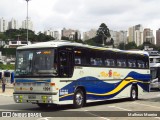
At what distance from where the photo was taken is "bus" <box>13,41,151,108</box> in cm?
1728

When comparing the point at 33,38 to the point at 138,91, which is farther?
the point at 33,38

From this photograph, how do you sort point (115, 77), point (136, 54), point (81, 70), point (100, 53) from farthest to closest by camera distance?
point (136, 54)
point (115, 77)
point (100, 53)
point (81, 70)

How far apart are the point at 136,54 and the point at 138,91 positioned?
2.34 metres

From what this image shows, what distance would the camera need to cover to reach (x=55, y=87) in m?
17.2

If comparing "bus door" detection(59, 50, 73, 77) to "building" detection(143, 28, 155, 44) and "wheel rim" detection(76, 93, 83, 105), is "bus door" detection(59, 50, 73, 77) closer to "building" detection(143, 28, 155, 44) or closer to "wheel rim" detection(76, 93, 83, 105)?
"wheel rim" detection(76, 93, 83, 105)

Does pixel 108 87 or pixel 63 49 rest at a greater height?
pixel 63 49

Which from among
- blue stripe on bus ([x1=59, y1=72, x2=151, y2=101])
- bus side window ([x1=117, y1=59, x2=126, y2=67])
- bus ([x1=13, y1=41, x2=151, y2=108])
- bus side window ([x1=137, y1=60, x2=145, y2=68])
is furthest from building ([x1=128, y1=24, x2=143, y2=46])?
bus ([x1=13, y1=41, x2=151, y2=108])

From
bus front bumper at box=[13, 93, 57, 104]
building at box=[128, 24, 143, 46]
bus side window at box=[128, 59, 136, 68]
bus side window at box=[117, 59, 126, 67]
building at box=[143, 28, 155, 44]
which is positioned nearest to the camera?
bus front bumper at box=[13, 93, 57, 104]

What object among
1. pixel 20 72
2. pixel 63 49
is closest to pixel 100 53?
pixel 63 49

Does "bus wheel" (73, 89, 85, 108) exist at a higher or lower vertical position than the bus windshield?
lower

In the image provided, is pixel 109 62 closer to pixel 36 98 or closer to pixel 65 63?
pixel 65 63

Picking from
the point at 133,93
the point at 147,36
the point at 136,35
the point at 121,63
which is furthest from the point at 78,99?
the point at 147,36

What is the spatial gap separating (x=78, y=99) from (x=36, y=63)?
2783 mm

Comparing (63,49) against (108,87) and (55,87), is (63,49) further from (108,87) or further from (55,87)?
(108,87)
